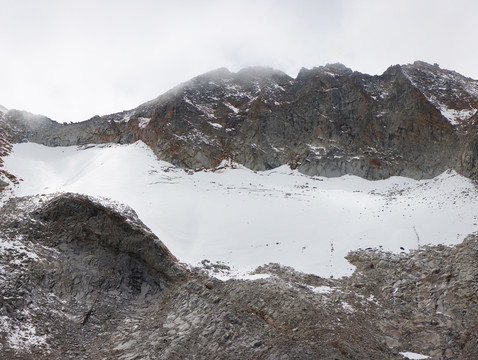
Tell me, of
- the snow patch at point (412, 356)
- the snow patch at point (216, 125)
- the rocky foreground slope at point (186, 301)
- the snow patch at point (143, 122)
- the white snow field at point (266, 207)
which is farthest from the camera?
the snow patch at point (143, 122)

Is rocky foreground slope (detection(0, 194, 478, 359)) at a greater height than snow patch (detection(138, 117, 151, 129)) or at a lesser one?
lesser

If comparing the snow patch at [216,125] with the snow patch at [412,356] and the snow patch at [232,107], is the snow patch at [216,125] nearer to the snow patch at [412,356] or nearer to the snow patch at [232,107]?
the snow patch at [232,107]

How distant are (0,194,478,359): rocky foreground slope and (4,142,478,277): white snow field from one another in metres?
1.67

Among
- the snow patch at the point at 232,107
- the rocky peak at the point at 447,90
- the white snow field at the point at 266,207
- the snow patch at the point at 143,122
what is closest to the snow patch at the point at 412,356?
the white snow field at the point at 266,207

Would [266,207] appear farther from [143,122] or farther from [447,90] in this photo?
[447,90]

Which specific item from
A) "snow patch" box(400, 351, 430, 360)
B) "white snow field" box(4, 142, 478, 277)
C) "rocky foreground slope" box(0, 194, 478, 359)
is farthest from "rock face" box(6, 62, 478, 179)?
"snow patch" box(400, 351, 430, 360)

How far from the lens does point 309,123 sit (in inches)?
1638

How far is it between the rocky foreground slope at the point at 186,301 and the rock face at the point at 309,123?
18533mm

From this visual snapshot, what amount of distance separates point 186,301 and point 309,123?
1183 inches

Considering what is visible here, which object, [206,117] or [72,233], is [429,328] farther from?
[206,117]

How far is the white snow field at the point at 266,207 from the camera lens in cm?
2038

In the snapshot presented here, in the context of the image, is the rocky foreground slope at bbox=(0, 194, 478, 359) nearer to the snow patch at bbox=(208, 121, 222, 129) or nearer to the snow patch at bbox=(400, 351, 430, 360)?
the snow patch at bbox=(400, 351, 430, 360)

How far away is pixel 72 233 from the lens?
18641 millimetres

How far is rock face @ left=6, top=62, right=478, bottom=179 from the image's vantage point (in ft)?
120
